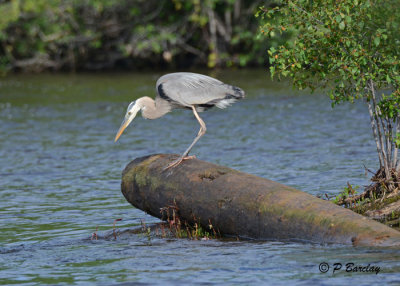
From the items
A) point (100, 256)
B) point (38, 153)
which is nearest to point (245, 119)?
point (38, 153)

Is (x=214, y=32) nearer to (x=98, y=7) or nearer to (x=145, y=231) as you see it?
(x=98, y=7)

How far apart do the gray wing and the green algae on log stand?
2.68ft

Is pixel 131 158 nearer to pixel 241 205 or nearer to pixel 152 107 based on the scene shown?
pixel 152 107

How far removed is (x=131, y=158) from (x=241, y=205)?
7149mm

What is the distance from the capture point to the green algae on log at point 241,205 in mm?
8094

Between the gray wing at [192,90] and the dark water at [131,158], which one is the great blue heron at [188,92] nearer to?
the gray wing at [192,90]

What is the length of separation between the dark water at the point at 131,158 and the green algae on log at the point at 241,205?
6.9 inches

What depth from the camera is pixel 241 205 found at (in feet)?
29.2

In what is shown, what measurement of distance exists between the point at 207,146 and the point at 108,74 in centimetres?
1878

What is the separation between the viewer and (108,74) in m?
34.9

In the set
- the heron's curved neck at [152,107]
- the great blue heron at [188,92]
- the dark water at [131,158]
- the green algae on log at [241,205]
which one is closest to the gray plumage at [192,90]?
the great blue heron at [188,92]

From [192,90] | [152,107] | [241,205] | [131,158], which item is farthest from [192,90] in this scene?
[131,158]

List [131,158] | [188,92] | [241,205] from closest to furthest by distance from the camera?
[241,205] → [188,92] → [131,158]

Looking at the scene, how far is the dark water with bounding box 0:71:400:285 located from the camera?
7.77 meters
